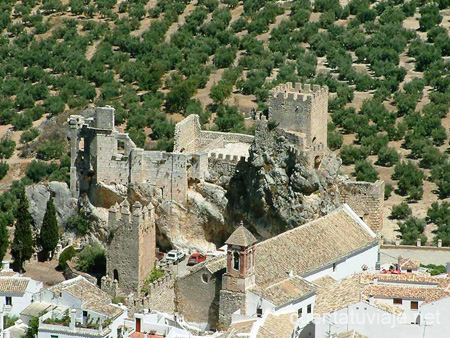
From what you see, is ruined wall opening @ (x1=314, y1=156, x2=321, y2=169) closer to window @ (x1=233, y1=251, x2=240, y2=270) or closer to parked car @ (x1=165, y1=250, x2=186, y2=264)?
parked car @ (x1=165, y1=250, x2=186, y2=264)

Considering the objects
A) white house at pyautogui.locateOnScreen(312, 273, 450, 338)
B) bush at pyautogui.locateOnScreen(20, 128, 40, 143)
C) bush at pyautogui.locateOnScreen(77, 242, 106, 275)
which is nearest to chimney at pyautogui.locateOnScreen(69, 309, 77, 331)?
bush at pyautogui.locateOnScreen(77, 242, 106, 275)

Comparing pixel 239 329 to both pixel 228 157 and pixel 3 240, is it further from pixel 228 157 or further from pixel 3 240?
pixel 3 240

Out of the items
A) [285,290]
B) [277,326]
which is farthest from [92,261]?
[277,326]

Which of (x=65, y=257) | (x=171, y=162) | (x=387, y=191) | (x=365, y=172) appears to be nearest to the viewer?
(x=171, y=162)

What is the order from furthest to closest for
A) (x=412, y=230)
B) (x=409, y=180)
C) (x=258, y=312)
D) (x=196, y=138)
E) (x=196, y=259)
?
(x=409, y=180) → (x=412, y=230) → (x=196, y=138) → (x=196, y=259) → (x=258, y=312)

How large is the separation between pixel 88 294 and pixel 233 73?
30144mm

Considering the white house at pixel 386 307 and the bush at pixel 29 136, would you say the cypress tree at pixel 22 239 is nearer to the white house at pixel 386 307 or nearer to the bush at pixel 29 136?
the white house at pixel 386 307

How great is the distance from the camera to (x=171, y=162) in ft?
181

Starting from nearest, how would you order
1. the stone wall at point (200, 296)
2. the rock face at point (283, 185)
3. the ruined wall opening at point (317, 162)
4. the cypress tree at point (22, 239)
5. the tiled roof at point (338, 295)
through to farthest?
1. the tiled roof at point (338, 295)
2. the stone wall at point (200, 296)
3. the rock face at point (283, 185)
4. the ruined wall opening at point (317, 162)
5. the cypress tree at point (22, 239)

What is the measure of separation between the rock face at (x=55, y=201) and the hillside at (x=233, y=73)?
813 cm

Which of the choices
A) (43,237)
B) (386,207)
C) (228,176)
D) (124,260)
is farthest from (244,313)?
(386,207)

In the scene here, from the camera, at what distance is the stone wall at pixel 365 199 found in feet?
178

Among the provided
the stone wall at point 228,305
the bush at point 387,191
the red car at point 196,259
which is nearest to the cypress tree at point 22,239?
the red car at point 196,259

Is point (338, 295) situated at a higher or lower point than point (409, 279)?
lower
